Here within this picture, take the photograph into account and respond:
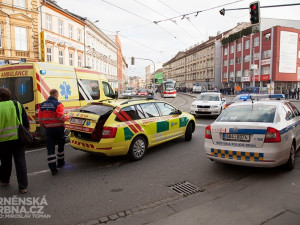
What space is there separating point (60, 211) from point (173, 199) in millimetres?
1750

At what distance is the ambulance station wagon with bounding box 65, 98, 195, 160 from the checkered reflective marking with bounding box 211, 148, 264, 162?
1887 mm

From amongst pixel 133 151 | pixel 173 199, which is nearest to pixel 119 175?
pixel 133 151

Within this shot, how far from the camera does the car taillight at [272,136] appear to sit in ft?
14.5

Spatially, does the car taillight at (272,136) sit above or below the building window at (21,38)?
below

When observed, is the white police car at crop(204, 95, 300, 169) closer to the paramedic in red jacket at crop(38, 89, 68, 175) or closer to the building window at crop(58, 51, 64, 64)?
the paramedic in red jacket at crop(38, 89, 68, 175)

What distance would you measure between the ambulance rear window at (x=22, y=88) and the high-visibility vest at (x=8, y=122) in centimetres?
347

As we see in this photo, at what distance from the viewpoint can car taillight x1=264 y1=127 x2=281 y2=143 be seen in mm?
4430

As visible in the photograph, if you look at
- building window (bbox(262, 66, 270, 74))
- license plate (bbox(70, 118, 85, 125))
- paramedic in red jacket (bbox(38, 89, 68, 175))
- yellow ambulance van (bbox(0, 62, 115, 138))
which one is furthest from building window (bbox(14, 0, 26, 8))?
building window (bbox(262, 66, 270, 74))

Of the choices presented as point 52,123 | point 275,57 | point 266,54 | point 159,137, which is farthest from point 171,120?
point 266,54

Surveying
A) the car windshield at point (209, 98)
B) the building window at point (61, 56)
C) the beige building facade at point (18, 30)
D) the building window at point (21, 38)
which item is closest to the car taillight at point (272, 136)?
the car windshield at point (209, 98)

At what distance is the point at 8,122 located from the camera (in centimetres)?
392

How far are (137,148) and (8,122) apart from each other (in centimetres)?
295

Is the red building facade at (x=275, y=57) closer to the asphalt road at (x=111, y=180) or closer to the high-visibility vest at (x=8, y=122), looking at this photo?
the asphalt road at (x=111, y=180)

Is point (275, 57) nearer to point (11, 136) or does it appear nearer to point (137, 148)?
point (137, 148)
